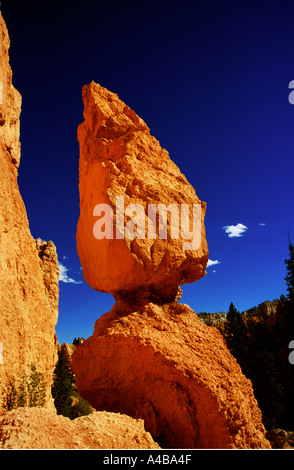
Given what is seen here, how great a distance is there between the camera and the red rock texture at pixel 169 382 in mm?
3926

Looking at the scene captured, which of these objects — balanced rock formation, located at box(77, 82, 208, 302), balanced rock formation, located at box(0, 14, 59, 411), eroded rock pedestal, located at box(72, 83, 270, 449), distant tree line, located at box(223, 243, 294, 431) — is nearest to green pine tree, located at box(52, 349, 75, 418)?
balanced rock formation, located at box(0, 14, 59, 411)

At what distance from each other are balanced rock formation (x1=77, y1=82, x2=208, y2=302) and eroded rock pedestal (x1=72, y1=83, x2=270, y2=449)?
0.07 ft

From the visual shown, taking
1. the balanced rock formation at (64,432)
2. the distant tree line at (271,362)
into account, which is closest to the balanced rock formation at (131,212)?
the balanced rock formation at (64,432)

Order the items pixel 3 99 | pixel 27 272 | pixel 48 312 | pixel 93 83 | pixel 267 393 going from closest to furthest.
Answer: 1. pixel 93 83
2. pixel 3 99
3. pixel 27 272
4. pixel 48 312
5. pixel 267 393

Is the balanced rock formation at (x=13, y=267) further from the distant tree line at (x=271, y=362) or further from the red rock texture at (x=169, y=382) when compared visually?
the distant tree line at (x=271, y=362)

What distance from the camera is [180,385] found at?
4086 millimetres

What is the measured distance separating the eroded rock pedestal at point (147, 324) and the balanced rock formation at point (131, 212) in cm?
2

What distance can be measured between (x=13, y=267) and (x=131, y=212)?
6.80m

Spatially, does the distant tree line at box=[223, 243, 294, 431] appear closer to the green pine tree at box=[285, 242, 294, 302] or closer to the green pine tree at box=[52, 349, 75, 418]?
the green pine tree at box=[285, 242, 294, 302]

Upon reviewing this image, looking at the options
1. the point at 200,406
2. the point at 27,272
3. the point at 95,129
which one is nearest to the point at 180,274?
the point at 200,406
